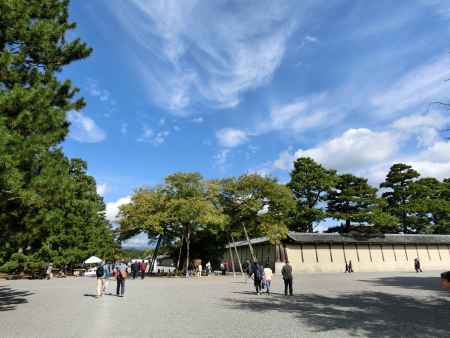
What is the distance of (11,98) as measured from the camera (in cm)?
912

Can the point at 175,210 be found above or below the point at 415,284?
above

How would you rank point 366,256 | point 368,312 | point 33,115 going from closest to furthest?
point 33,115
point 368,312
point 366,256

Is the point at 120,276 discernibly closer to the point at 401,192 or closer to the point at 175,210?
the point at 175,210

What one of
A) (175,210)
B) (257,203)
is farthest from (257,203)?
(175,210)

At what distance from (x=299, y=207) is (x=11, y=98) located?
4121 centimetres

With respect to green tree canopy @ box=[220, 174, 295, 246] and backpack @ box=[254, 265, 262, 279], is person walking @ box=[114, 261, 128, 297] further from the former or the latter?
green tree canopy @ box=[220, 174, 295, 246]

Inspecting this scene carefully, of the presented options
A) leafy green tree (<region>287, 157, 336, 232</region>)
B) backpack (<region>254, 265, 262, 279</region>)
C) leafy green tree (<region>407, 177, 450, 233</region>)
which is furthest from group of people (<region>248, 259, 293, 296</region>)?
leafy green tree (<region>407, 177, 450, 233</region>)

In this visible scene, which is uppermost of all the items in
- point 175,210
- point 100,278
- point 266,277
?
point 175,210

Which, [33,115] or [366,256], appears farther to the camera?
[366,256]

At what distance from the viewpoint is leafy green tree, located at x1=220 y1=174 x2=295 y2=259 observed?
3262cm

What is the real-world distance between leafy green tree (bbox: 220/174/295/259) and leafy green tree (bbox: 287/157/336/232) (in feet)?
42.8

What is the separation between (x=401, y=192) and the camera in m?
52.3

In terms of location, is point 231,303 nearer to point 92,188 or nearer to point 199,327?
point 199,327

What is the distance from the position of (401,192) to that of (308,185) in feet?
51.8
